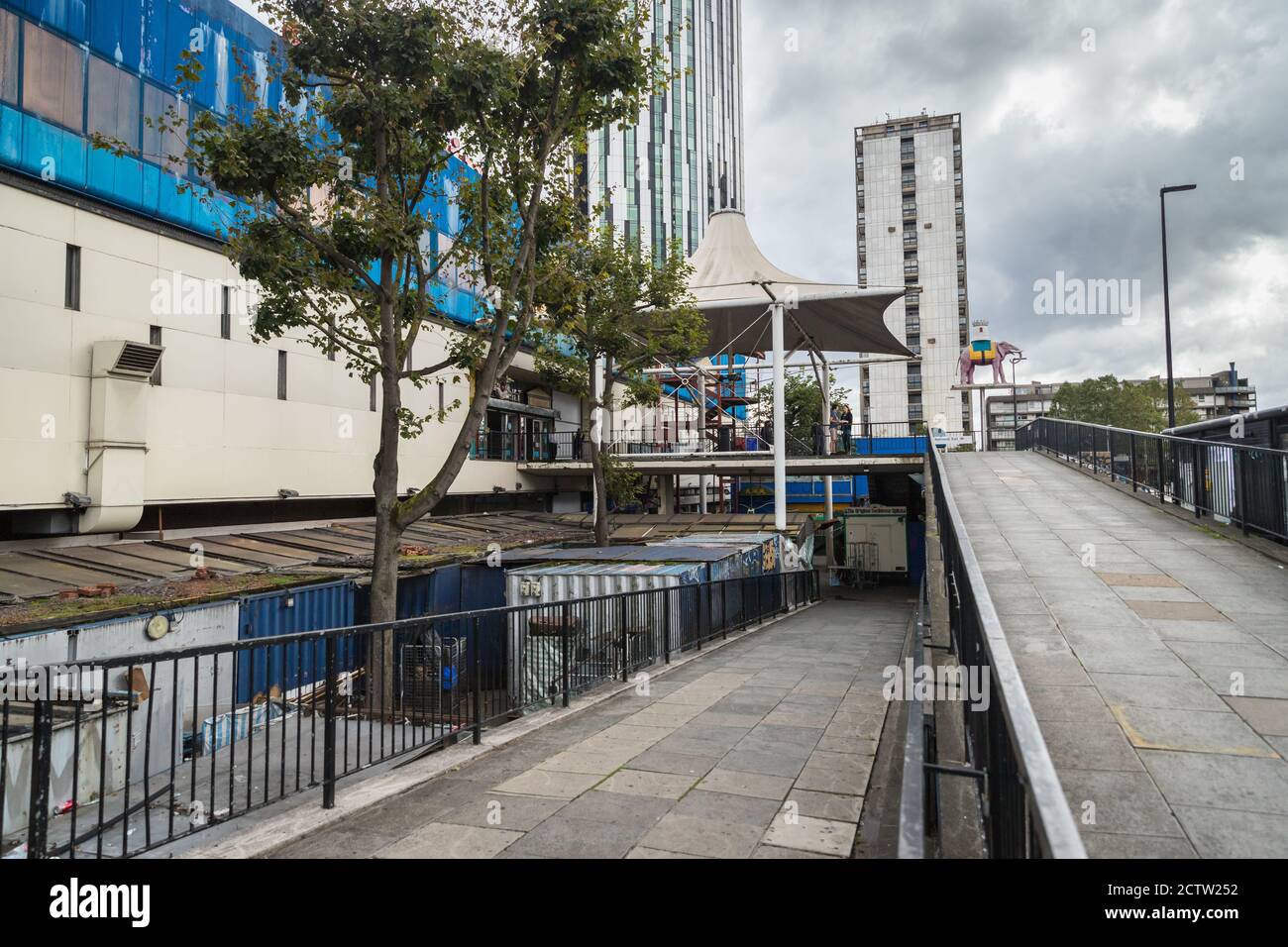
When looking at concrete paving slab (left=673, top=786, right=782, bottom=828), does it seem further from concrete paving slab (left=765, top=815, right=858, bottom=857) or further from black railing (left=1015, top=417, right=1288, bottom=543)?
black railing (left=1015, top=417, right=1288, bottom=543)

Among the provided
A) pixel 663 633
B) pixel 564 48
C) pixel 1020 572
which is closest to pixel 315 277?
pixel 564 48

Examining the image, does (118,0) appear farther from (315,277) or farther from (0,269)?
(315,277)

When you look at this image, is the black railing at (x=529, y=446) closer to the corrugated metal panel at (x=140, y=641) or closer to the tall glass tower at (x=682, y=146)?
the corrugated metal panel at (x=140, y=641)

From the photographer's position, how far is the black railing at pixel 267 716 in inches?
164

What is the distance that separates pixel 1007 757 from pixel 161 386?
1757 cm

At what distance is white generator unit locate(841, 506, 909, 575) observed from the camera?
104ft

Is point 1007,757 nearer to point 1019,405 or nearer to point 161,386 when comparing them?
point 161,386

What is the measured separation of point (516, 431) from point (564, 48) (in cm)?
2187

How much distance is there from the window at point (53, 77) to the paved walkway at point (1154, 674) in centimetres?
1766

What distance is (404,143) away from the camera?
38.2ft

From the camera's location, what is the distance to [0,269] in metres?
12.8

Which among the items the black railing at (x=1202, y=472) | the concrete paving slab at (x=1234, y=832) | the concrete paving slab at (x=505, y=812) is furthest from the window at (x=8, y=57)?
the black railing at (x=1202, y=472)

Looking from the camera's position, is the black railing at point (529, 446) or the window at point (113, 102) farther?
the black railing at point (529, 446)
